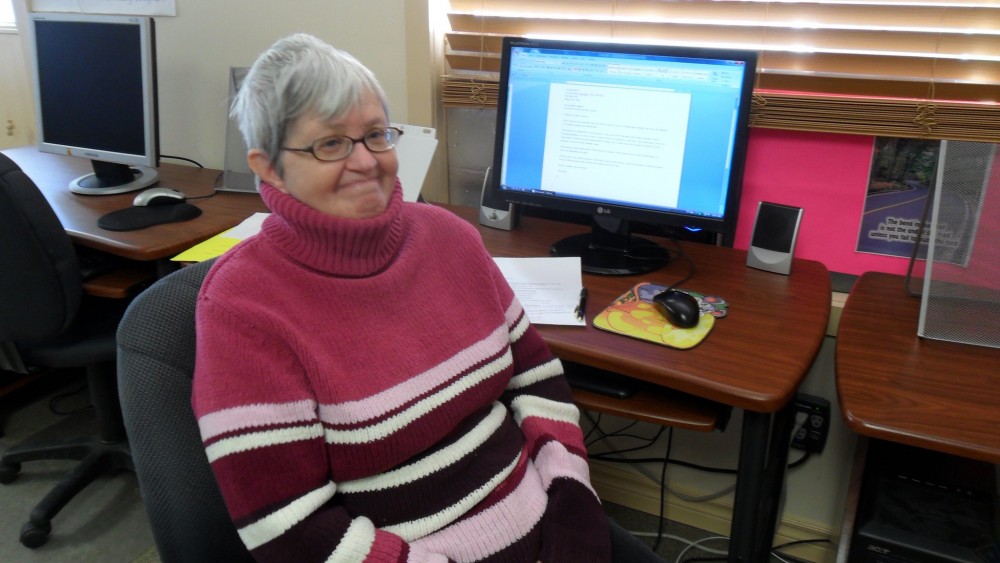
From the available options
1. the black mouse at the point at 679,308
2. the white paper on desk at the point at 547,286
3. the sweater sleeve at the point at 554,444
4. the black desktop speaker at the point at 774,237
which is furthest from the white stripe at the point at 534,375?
the black desktop speaker at the point at 774,237

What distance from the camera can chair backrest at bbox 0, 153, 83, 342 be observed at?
1511mm

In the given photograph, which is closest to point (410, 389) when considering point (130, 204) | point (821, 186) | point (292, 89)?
point (292, 89)

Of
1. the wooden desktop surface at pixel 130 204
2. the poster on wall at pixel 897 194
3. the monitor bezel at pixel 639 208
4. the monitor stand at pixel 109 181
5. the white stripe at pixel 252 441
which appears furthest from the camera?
the monitor stand at pixel 109 181

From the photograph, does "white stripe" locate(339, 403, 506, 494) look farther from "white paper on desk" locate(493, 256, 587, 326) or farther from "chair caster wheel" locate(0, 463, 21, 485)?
"chair caster wheel" locate(0, 463, 21, 485)

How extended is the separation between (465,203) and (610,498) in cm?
91

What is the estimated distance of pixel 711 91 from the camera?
4.47 feet

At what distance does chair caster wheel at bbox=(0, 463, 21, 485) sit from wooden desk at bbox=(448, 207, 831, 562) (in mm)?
1714

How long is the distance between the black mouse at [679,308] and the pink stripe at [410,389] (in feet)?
1.05

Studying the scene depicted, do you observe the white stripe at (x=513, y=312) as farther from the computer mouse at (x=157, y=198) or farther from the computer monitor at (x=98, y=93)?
the computer monitor at (x=98, y=93)

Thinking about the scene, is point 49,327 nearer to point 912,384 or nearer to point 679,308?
point 679,308

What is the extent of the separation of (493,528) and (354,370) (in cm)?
30

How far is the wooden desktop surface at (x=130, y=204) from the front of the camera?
5.30ft

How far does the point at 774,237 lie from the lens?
4.77ft

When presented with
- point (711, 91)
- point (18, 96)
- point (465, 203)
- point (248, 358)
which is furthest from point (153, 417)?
point (18, 96)
